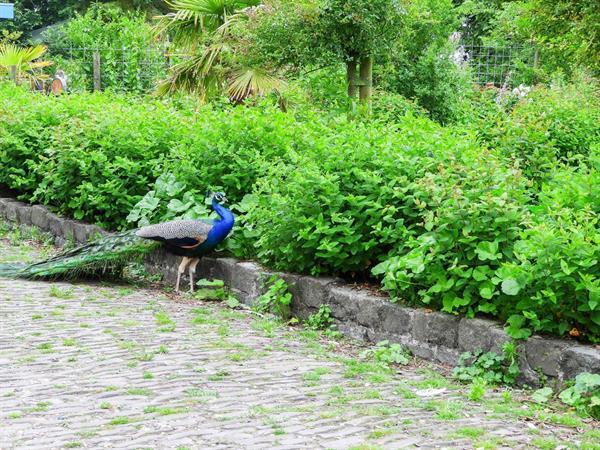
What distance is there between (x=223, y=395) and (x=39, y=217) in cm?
683

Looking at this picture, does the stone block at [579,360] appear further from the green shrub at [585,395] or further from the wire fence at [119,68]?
the wire fence at [119,68]

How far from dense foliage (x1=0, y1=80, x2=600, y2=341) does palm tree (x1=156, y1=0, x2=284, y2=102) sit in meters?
3.71

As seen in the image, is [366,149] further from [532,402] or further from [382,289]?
[532,402]

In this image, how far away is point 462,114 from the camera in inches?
591

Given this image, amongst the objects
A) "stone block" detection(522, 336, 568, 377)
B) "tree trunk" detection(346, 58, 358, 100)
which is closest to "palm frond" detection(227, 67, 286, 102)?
"tree trunk" detection(346, 58, 358, 100)

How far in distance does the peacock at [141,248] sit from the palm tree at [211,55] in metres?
5.84

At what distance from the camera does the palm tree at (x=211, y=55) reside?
15109 mm

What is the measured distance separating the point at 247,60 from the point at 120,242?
5.46 m

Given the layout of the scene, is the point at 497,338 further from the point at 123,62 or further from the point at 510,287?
the point at 123,62

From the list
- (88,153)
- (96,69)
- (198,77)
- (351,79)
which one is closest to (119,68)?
(96,69)

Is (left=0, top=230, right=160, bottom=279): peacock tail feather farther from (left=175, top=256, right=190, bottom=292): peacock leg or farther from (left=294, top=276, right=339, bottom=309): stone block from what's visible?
(left=294, top=276, right=339, bottom=309): stone block

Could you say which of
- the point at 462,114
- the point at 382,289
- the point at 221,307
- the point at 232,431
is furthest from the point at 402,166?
the point at 462,114

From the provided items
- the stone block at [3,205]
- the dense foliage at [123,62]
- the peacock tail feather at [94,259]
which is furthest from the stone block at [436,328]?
the dense foliage at [123,62]

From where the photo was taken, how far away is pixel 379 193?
7.29 meters
